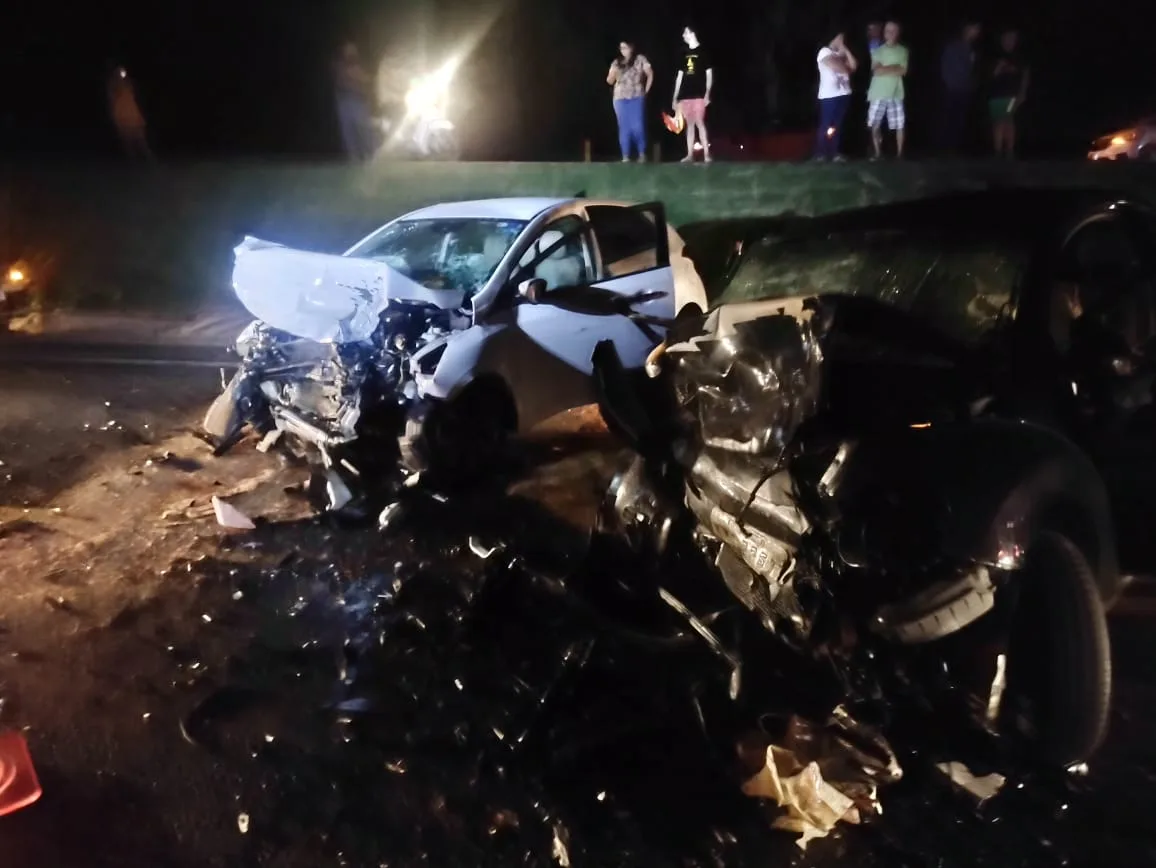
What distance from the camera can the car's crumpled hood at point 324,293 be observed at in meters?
5.82

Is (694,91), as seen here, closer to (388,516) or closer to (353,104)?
(353,104)

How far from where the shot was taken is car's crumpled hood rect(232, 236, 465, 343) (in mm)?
5820

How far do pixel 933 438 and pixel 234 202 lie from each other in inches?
447

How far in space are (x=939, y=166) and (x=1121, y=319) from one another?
20.6ft

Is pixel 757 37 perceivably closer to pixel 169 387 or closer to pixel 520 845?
pixel 169 387

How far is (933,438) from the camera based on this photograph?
3.30m

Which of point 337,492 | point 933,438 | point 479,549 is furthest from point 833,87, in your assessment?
point 933,438

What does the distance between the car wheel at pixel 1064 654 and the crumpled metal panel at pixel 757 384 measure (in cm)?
92

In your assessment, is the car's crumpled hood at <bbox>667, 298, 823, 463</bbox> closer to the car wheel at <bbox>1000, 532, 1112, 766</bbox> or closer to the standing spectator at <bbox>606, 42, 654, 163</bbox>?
the car wheel at <bbox>1000, 532, 1112, 766</bbox>

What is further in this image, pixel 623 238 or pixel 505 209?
pixel 623 238

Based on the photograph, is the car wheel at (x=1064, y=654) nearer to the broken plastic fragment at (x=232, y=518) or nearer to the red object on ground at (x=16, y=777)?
the red object on ground at (x=16, y=777)

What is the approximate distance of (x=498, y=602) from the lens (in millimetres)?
4305

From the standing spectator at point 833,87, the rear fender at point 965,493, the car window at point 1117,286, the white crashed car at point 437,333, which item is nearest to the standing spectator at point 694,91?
the standing spectator at point 833,87

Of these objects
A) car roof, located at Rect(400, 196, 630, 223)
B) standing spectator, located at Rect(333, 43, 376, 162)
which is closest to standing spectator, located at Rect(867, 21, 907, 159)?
car roof, located at Rect(400, 196, 630, 223)
